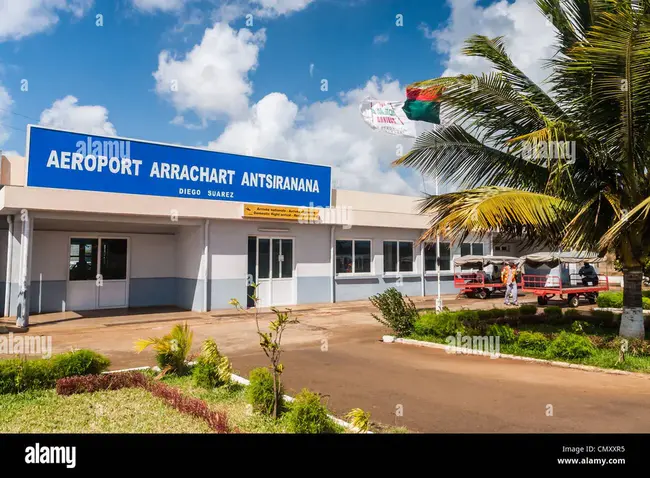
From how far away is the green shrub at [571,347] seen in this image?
8.36 meters

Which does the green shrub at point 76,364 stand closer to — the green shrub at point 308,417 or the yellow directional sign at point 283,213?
the green shrub at point 308,417

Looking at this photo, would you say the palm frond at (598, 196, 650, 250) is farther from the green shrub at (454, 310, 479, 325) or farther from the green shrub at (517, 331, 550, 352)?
the green shrub at (454, 310, 479, 325)

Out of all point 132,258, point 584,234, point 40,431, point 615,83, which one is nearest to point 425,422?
point 40,431

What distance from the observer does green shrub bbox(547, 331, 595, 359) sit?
27.4 ft

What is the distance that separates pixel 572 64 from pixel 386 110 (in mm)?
12403

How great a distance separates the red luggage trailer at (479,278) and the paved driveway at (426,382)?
413 inches

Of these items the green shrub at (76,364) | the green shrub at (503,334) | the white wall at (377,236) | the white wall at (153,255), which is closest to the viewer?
the green shrub at (76,364)

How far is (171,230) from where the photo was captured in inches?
693

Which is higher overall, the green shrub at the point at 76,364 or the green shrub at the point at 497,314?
the green shrub at the point at 497,314

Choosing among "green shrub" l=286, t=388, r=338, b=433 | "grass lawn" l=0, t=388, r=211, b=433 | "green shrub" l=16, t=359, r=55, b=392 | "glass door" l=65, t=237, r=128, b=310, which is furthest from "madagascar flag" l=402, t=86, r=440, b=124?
"glass door" l=65, t=237, r=128, b=310

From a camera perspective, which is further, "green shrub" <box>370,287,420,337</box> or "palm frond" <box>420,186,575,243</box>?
"green shrub" <box>370,287,420,337</box>

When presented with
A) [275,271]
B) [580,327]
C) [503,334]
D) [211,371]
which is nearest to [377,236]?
[275,271]

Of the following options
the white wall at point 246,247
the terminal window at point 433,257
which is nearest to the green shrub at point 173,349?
the white wall at point 246,247

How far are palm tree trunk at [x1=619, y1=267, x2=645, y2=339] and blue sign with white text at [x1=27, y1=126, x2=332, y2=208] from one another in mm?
12411
